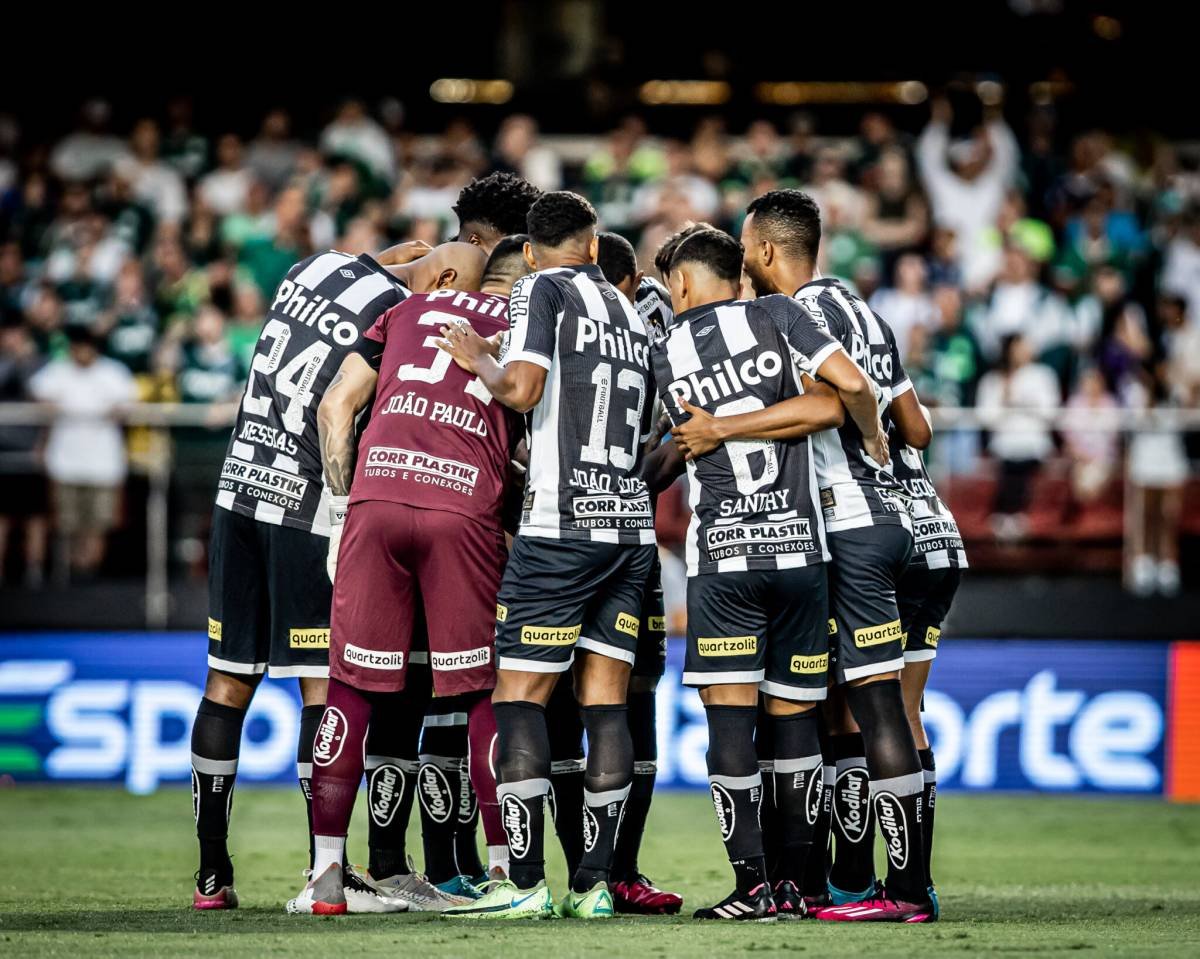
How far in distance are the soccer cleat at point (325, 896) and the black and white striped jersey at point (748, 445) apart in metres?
1.75

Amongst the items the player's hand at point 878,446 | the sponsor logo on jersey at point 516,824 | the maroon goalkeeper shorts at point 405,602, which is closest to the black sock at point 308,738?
the maroon goalkeeper shorts at point 405,602

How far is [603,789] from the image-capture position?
6.79 metres

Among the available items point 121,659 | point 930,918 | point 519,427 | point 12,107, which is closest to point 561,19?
point 12,107

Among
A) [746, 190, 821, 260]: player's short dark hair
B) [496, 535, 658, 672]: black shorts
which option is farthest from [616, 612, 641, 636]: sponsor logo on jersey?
[746, 190, 821, 260]: player's short dark hair

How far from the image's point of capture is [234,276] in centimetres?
1580

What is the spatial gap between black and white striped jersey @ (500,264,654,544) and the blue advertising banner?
6000mm

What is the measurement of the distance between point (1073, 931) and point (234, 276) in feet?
36.1

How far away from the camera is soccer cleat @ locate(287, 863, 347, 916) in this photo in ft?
22.6

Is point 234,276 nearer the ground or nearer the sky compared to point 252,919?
nearer the sky

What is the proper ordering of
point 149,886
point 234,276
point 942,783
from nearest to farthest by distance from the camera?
point 149,886 < point 942,783 < point 234,276

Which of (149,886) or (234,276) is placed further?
(234,276)

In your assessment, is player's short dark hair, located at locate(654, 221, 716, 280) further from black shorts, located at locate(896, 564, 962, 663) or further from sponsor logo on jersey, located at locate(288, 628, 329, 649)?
sponsor logo on jersey, located at locate(288, 628, 329, 649)

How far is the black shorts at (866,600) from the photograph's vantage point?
692cm

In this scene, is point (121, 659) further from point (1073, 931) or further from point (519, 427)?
point (1073, 931)
